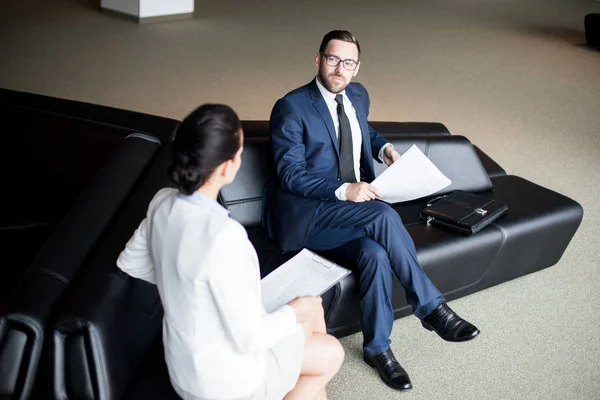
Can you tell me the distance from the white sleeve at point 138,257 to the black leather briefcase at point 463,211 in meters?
1.84

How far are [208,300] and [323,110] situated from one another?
5.51 feet

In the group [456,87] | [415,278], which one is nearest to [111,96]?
[456,87]

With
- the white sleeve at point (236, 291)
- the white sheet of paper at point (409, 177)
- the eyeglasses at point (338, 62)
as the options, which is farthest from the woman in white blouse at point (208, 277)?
the eyeglasses at point (338, 62)

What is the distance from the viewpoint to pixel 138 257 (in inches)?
88.4

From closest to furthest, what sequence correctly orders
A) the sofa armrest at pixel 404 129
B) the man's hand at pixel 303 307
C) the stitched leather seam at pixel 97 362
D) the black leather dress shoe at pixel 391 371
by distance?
the stitched leather seam at pixel 97 362, the man's hand at pixel 303 307, the black leather dress shoe at pixel 391 371, the sofa armrest at pixel 404 129

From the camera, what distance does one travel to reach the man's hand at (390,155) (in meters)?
3.72

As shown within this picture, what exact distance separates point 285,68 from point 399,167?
4.77m

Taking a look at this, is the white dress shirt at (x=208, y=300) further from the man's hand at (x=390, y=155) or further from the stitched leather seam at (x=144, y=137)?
the man's hand at (x=390, y=155)

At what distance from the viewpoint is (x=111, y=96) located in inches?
255

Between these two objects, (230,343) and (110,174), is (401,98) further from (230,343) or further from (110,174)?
(230,343)

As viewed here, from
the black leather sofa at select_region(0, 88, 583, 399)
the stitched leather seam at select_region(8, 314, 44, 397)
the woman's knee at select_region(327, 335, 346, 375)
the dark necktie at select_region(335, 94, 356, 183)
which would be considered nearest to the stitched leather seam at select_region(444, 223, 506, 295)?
the black leather sofa at select_region(0, 88, 583, 399)

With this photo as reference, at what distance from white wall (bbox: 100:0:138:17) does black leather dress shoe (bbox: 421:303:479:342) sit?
7023 mm

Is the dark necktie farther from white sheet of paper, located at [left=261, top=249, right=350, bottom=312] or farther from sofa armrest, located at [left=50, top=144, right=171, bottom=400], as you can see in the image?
sofa armrest, located at [left=50, top=144, right=171, bottom=400]

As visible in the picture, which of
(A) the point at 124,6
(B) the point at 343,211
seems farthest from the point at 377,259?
(A) the point at 124,6
